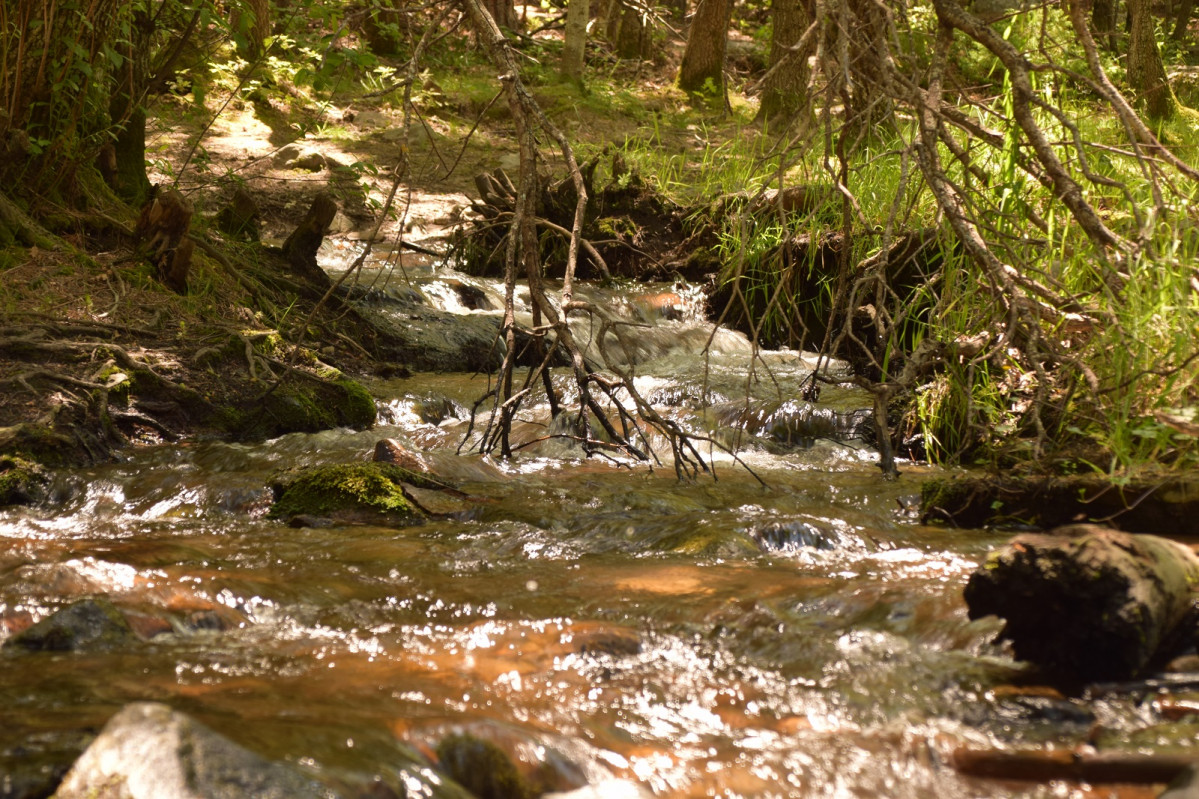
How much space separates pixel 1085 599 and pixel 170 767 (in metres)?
2.17

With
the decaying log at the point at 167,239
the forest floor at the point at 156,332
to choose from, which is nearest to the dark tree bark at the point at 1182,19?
the forest floor at the point at 156,332

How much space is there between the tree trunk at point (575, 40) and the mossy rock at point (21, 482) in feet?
40.7

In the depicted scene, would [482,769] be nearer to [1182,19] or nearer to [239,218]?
[239,218]

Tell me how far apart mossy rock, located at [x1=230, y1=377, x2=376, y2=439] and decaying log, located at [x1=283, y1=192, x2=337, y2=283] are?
172cm

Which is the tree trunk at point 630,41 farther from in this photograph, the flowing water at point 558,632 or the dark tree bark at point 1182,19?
the flowing water at point 558,632

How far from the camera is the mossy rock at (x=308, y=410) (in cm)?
586

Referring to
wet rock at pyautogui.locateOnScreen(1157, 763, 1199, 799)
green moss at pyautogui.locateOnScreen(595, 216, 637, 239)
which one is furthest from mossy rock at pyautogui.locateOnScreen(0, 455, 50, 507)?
green moss at pyautogui.locateOnScreen(595, 216, 637, 239)

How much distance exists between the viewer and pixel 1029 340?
12.7ft

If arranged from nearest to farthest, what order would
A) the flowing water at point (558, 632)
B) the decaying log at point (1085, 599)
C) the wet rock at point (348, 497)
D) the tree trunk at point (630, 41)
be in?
1. the flowing water at point (558, 632)
2. the decaying log at point (1085, 599)
3. the wet rock at point (348, 497)
4. the tree trunk at point (630, 41)

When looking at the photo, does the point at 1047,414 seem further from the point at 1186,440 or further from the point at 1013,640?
the point at 1013,640

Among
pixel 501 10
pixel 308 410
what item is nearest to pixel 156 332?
pixel 308 410

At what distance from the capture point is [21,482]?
4602 millimetres

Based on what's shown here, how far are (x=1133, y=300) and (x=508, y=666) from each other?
2998mm

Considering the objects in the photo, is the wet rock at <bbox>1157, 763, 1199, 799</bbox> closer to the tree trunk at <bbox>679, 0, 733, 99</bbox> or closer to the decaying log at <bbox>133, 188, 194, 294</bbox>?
the decaying log at <bbox>133, 188, 194, 294</bbox>
